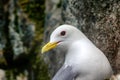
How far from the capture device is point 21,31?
632 cm

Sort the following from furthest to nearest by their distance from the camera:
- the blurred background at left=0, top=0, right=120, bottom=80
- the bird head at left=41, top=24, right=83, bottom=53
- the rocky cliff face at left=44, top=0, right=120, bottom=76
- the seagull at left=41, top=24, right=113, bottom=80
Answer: the blurred background at left=0, top=0, right=120, bottom=80
the rocky cliff face at left=44, top=0, right=120, bottom=76
the bird head at left=41, top=24, right=83, bottom=53
the seagull at left=41, top=24, right=113, bottom=80

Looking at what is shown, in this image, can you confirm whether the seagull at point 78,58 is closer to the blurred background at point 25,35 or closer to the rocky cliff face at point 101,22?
the rocky cliff face at point 101,22

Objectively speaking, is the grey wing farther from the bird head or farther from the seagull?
the bird head

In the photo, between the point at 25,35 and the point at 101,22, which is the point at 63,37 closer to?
the point at 101,22

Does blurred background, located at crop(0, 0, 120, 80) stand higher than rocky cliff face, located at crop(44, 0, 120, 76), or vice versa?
rocky cliff face, located at crop(44, 0, 120, 76)

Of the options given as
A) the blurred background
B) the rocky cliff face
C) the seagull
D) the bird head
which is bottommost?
the blurred background

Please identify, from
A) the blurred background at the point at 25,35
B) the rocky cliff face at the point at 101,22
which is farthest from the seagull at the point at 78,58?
the blurred background at the point at 25,35

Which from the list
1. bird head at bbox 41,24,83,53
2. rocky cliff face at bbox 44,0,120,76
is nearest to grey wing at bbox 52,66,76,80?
bird head at bbox 41,24,83,53

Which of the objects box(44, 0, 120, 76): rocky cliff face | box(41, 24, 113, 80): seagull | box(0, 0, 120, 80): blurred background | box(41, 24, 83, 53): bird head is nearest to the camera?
box(41, 24, 113, 80): seagull

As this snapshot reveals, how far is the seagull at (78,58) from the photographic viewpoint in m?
2.85

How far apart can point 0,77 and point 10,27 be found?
0.90 m

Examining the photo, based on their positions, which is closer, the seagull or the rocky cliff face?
the seagull

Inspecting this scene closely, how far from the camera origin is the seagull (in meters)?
2.85

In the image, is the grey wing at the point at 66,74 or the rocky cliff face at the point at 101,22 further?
the rocky cliff face at the point at 101,22
